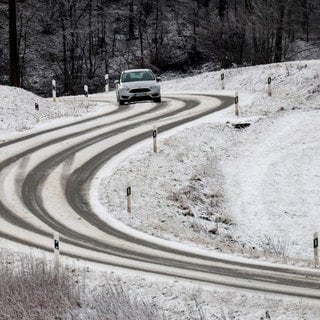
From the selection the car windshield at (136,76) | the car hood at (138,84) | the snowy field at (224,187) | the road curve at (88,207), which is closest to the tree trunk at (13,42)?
the snowy field at (224,187)

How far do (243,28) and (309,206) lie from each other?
27235mm

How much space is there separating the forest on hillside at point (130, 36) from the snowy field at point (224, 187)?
16.4 m

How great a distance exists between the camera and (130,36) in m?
57.5

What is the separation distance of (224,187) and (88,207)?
605cm

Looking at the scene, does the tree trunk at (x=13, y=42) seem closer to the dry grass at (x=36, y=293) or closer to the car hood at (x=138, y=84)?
the car hood at (x=138, y=84)

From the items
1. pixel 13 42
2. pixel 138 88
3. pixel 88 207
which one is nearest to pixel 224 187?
pixel 88 207

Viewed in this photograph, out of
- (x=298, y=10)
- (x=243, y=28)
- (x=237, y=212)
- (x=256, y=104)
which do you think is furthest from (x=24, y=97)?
(x=298, y=10)

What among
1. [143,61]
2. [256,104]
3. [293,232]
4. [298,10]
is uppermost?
[298,10]

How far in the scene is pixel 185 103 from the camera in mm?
30844

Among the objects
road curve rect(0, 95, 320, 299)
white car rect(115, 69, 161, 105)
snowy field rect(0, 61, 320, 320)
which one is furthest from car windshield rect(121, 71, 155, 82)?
road curve rect(0, 95, 320, 299)

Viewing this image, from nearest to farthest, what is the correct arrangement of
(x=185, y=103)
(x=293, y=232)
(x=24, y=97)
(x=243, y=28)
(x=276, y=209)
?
(x=293, y=232) < (x=276, y=209) < (x=24, y=97) < (x=185, y=103) < (x=243, y=28)

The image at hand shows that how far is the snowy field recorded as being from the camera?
404 inches

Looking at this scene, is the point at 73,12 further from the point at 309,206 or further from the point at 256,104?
→ the point at 309,206

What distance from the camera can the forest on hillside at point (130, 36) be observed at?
155 ft
